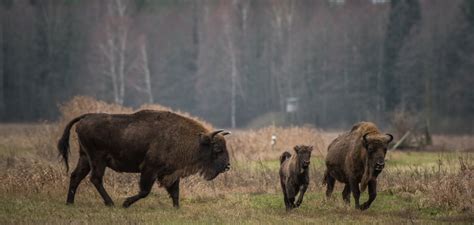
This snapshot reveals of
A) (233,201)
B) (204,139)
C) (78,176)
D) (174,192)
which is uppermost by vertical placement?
(204,139)

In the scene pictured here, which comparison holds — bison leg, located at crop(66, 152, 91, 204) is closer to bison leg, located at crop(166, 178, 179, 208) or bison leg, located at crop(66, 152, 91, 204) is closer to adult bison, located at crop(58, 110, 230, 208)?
adult bison, located at crop(58, 110, 230, 208)

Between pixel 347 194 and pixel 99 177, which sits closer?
pixel 99 177

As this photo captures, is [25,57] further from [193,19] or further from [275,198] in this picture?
[275,198]

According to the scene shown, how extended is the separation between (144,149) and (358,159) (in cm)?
443

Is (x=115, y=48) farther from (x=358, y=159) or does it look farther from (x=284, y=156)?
(x=358, y=159)

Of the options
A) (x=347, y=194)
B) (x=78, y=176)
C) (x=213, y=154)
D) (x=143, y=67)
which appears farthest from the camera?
(x=143, y=67)

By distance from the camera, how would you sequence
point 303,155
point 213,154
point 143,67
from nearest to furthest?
1. point 303,155
2. point 213,154
3. point 143,67

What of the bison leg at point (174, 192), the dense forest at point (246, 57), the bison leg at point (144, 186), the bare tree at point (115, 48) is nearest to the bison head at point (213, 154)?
the bison leg at point (174, 192)

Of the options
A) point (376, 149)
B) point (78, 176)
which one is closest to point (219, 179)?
point (78, 176)

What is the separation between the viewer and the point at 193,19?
228 ft

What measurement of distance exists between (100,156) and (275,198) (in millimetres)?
4485

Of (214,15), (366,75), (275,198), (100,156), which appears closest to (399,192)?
(275,198)

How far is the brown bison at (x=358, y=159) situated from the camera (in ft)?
49.5

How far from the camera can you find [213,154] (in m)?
16.5
